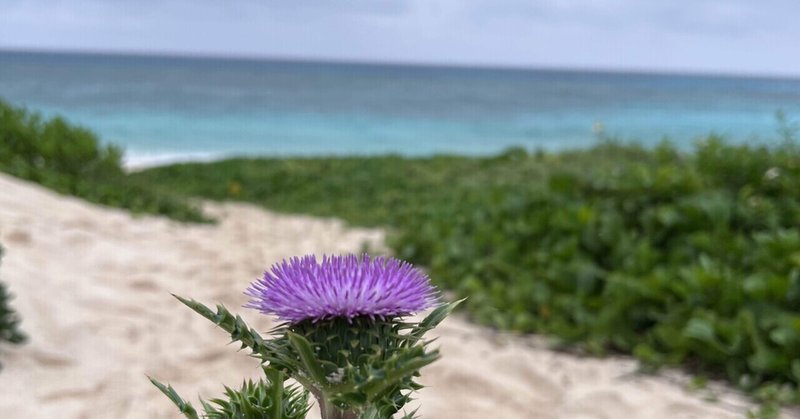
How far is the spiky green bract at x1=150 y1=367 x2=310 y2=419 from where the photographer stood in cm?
94

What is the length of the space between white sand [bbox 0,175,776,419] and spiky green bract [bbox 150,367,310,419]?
4.42 ft

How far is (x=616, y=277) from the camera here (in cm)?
457

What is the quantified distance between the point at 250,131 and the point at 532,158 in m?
20.7

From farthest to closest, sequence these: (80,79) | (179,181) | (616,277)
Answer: (80,79), (179,181), (616,277)

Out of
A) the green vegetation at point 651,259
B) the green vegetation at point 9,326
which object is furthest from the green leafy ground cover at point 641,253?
the green vegetation at point 9,326

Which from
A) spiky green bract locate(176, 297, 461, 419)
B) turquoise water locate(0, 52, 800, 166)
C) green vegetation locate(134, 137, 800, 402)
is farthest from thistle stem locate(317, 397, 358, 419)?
turquoise water locate(0, 52, 800, 166)

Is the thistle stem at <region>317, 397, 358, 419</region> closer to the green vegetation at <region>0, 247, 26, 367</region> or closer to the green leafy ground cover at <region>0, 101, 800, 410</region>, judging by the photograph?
the green vegetation at <region>0, 247, 26, 367</region>

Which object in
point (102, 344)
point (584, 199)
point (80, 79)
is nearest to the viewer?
point (102, 344)

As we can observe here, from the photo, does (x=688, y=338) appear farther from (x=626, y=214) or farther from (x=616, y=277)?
(x=626, y=214)

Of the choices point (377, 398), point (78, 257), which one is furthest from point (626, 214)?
point (377, 398)

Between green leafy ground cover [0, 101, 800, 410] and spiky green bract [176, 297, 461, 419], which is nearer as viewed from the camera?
spiky green bract [176, 297, 461, 419]

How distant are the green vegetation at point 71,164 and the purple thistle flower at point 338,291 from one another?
667cm

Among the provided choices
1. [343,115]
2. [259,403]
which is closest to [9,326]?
[259,403]

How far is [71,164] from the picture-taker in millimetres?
8195
